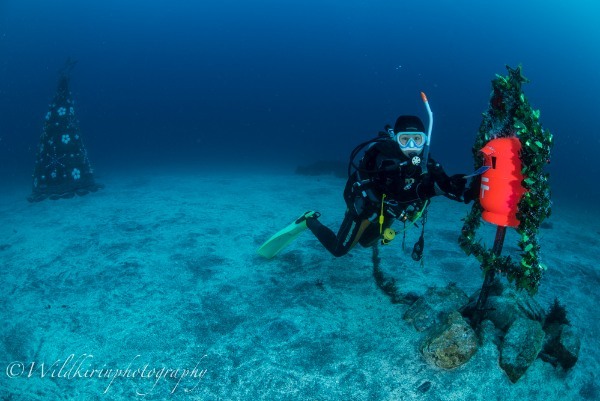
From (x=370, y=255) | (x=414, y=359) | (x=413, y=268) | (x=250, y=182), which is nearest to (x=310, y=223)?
(x=370, y=255)

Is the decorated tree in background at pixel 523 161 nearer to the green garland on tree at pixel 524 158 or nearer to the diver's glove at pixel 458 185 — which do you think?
the green garland on tree at pixel 524 158

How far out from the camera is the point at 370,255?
25.2 feet

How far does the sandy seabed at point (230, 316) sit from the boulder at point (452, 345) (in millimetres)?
113

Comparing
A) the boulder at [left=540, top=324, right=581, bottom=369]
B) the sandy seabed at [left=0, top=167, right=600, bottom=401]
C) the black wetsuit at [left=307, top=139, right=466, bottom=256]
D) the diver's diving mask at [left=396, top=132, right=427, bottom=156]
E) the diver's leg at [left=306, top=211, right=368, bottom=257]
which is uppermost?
the diver's diving mask at [left=396, top=132, right=427, bottom=156]

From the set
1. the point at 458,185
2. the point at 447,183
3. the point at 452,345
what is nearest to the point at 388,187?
the point at 447,183

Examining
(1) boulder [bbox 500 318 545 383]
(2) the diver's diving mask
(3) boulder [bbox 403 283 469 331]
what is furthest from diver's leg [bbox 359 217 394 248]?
(1) boulder [bbox 500 318 545 383]

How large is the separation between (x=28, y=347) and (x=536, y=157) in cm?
659

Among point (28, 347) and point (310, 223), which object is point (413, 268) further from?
point (28, 347)

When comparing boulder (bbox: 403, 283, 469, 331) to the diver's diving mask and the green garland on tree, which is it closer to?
the green garland on tree

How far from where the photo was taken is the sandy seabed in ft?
13.5

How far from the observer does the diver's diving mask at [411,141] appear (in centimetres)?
455

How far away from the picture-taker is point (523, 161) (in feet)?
11.1

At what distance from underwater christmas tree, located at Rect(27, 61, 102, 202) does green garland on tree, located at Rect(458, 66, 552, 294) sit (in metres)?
15.1

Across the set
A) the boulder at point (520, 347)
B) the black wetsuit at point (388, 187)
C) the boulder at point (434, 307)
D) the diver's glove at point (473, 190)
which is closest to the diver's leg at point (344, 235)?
the black wetsuit at point (388, 187)
